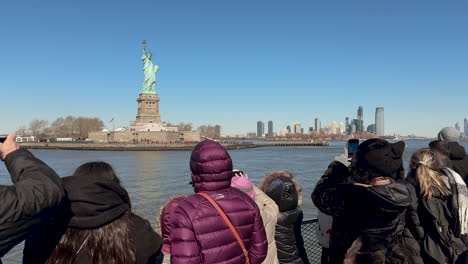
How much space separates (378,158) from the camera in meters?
2.14

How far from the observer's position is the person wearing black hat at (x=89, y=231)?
1713 mm

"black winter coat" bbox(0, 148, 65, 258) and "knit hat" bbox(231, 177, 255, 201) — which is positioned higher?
"black winter coat" bbox(0, 148, 65, 258)

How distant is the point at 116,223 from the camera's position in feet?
6.06

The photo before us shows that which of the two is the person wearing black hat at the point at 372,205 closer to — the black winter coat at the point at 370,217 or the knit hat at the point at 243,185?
the black winter coat at the point at 370,217

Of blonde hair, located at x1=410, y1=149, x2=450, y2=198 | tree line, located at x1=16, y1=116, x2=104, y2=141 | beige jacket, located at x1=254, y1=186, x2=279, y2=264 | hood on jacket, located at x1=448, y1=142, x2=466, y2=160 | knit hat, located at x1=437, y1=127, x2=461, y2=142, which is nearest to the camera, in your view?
beige jacket, located at x1=254, y1=186, x2=279, y2=264

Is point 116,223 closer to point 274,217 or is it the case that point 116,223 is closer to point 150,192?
point 274,217

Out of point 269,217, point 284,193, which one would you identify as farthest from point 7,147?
point 284,193

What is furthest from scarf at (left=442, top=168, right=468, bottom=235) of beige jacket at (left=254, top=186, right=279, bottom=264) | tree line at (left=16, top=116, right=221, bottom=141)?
tree line at (left=16, top=116, right=221, bottom=141)

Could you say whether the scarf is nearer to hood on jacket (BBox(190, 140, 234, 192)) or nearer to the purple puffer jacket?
the purple puffer jacket

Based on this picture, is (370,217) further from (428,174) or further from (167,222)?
(167,222)

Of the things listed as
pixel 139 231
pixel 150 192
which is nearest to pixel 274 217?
pixel 139 231

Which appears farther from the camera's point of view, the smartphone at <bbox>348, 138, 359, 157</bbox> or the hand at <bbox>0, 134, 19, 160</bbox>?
the smartphone at <bbox>348, 138, 359, 157</bbox>

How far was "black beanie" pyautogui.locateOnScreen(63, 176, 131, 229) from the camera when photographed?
5.57 feet

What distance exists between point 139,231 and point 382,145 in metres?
1.53
